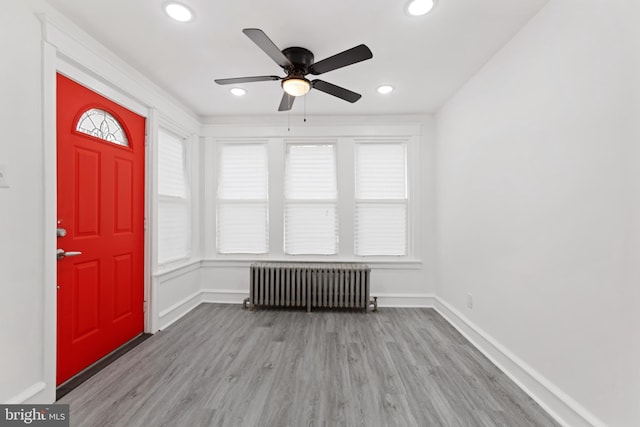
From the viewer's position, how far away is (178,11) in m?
1.80

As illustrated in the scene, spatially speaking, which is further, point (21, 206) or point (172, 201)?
point (172, 201)

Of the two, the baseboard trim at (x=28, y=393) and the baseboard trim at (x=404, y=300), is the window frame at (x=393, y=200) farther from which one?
the baseboard trim at (x=28, y=393)

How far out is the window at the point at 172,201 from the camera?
310 centimetres

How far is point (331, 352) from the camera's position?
245cm

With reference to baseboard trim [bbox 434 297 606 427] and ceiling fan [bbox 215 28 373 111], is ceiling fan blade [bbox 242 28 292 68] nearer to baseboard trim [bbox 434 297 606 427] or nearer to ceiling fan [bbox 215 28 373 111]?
ceiling fan [bbox 215 28 373 111]

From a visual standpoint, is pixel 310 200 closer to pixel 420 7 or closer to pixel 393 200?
pixel 393 200

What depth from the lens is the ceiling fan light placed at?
210cm

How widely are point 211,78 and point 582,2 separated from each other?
2.87m

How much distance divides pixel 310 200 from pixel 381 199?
1009mm

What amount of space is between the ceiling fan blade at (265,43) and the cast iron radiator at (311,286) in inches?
95.2

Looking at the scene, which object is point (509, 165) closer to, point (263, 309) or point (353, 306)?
point (353, 306)

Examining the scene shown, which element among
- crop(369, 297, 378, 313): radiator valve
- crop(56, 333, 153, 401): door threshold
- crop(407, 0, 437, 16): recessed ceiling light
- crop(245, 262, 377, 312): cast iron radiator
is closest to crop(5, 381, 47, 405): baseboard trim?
crop(56, 333, 153, 401): door threshold

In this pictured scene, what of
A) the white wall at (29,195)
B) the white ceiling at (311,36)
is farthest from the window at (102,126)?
the white ceiling at (311,36)
